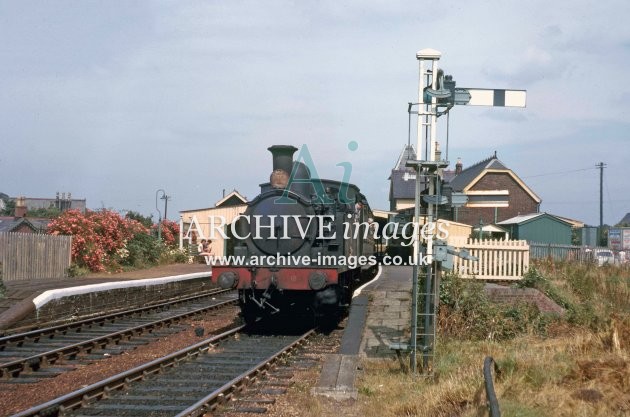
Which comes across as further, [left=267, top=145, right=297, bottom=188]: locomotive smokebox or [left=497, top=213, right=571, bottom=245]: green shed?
[left=497, top=213, right=571, bottom=245]: green shed

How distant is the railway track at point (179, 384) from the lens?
6.79m

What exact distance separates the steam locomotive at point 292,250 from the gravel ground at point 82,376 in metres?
1.36

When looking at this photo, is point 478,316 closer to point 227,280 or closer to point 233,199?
point 227,280

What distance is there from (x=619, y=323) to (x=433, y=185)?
312 centimetres

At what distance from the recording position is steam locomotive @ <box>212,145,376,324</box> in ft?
37.6

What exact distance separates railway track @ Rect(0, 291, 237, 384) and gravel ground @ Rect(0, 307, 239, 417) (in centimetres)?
21

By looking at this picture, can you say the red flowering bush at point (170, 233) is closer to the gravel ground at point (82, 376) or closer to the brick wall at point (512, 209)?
the brick wall at point (512, 209)

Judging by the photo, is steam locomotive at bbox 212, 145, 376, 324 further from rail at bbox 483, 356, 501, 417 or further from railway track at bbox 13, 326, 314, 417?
rail at bbox 483, 356, 501, 417

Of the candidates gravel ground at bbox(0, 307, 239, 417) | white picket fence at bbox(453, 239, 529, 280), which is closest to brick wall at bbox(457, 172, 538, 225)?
white picket fence at bbox(453, 239, 529, 280)

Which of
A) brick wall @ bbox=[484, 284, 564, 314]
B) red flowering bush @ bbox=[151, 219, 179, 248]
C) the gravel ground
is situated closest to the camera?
the gravel ground

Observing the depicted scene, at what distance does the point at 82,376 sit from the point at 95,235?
1705 centimetres

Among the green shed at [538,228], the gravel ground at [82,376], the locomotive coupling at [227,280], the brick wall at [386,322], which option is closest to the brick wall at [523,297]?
the brick wall at [386,322]

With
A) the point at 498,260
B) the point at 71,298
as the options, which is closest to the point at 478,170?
the point at 498,260

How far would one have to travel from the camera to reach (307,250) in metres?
11.9
